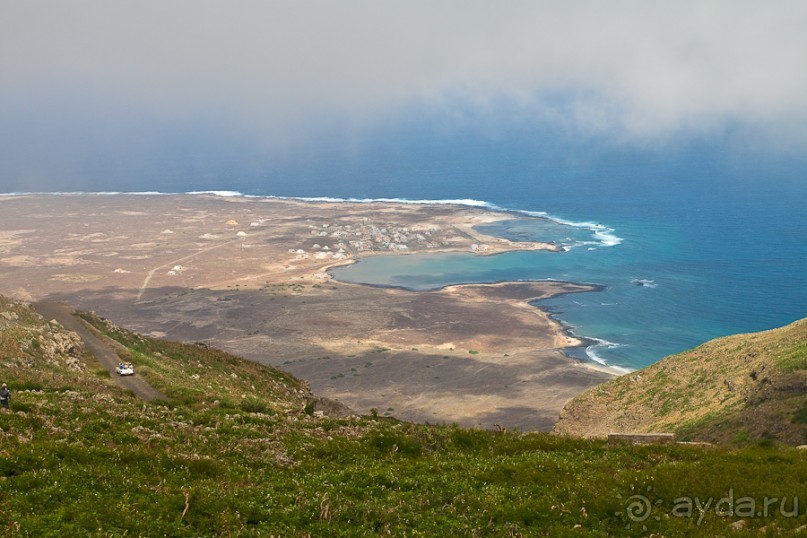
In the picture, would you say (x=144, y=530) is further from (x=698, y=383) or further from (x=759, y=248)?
(x=759, y=248)

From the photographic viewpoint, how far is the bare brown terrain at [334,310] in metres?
74.7

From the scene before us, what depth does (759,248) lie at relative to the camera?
160125 millimetres

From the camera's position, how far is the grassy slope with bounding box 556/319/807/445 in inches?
1267

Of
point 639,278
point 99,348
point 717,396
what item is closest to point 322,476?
point 99,348

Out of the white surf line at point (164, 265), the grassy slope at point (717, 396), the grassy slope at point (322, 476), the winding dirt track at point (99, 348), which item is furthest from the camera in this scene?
the white surf line at point (164, 265)

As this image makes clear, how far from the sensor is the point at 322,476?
17125mm

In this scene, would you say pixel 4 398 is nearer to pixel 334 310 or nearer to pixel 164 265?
pixel 334 310

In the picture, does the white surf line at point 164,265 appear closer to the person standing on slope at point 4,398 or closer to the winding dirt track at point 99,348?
the winding dirt track at point 99,348

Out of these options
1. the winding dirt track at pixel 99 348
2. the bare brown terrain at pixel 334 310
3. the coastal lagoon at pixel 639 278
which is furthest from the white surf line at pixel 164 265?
the winding dirt track at pixel 99 348

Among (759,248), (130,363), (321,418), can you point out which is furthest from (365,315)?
(759,248)

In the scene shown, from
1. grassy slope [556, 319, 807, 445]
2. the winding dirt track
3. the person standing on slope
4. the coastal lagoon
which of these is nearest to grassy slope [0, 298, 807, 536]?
the person standing on slope

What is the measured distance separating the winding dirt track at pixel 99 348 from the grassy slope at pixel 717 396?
2599cm

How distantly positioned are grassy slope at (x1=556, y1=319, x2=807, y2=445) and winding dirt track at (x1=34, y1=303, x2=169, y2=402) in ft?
85.3

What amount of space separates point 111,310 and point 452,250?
78385mm
